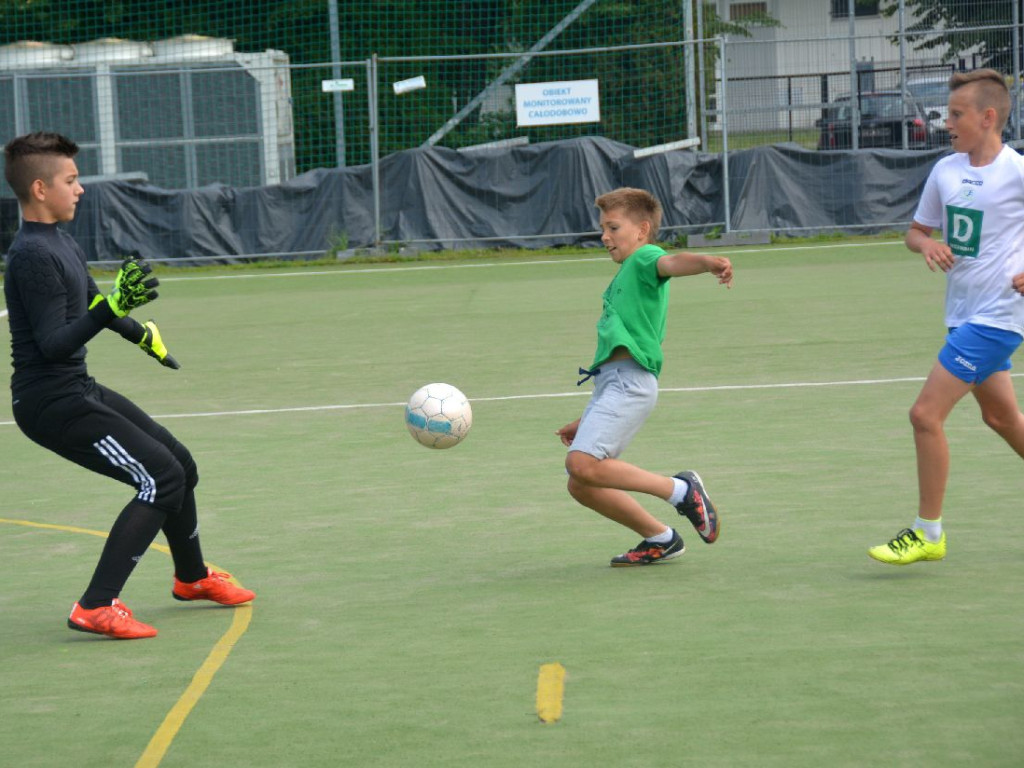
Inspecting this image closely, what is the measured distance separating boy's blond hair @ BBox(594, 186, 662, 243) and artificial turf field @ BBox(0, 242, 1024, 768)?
151 centimetres

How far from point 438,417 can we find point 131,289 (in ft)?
7.80

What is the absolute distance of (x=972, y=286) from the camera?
646 centimetres

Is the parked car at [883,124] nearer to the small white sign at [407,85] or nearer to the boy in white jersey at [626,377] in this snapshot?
the small white sign at [407,85]

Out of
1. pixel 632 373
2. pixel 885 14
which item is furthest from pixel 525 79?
pixel 632 373

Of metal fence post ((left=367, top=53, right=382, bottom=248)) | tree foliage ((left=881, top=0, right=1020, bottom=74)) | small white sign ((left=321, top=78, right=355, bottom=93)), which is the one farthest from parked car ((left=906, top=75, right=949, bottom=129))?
small white sign ((left=321, top=78, right=355, bottom=93))

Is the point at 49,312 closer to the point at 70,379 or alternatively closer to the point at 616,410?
the point at 70,379

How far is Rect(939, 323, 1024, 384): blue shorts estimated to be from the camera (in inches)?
250

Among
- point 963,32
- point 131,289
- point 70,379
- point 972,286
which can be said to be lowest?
point 70,379

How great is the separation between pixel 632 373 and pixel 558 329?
28.8 ft

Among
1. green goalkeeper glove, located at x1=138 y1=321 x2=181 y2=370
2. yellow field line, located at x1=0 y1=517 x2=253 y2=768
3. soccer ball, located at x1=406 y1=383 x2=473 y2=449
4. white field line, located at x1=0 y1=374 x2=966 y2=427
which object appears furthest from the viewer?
white field line, located at x1=0 y1=374 x2=966 y2=427

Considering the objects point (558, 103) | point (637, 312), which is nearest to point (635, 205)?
point (637, 312)

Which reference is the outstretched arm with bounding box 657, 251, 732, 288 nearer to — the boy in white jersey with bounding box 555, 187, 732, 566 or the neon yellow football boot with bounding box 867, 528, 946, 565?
the boy in white jersey with bounding box 555, 187, 732, 566

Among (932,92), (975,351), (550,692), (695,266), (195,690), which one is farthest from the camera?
(932,92)

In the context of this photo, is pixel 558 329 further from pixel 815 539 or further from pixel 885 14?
pixel 885 14
